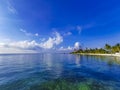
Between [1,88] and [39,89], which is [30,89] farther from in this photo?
[1,88]

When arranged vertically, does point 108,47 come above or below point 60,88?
above

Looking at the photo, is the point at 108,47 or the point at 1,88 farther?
the point at 108,47

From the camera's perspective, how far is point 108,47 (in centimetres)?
10162

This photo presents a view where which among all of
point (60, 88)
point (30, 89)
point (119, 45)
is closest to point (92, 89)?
point (60, 88)

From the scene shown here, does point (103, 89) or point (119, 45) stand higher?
point (119, 45)

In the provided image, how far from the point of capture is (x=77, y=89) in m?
12.8

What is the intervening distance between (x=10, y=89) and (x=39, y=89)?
321 cm

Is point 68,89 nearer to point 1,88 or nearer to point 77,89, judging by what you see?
point 77,89

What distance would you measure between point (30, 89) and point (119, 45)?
89.6 meters

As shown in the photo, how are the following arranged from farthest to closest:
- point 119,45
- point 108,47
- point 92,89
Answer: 1. point 108,47
2. point 119,45
3. point 92,89

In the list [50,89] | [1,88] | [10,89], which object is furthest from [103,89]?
[1,88]

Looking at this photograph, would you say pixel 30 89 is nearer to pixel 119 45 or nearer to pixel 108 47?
pixel 119 45

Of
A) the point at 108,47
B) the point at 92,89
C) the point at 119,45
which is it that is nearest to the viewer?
the point at 92,89

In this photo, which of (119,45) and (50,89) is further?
(119,45)
